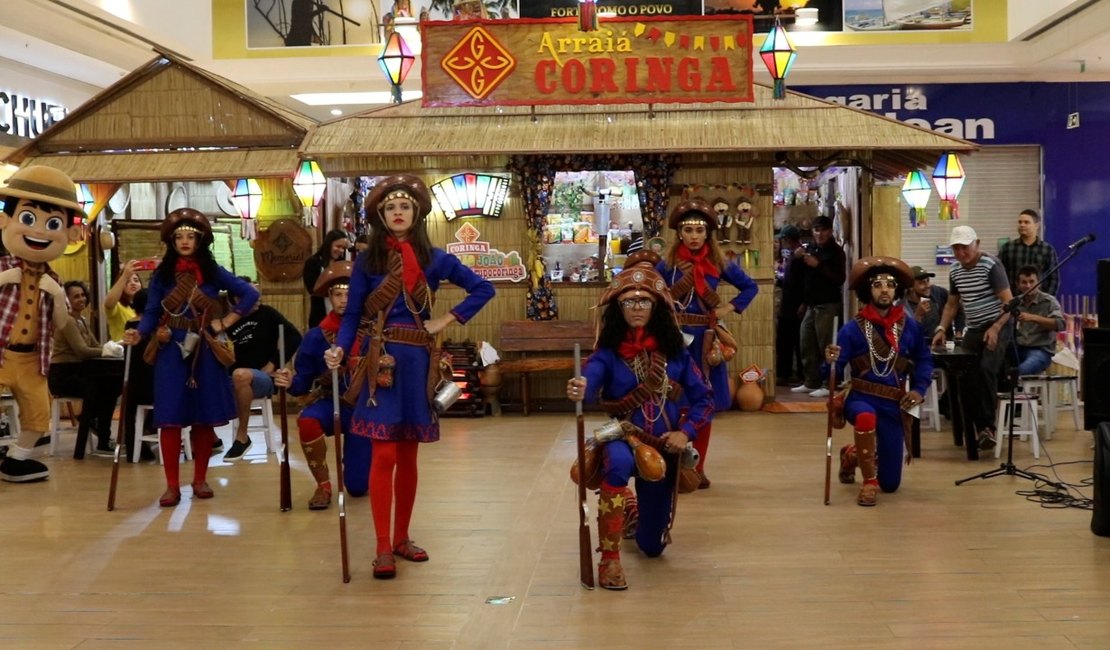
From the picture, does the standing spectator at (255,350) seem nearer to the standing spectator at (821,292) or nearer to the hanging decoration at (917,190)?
the standing spectator at (821,292)

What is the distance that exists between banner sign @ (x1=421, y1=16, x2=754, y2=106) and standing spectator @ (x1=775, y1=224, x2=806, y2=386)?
3.17 metres

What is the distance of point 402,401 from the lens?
516cm

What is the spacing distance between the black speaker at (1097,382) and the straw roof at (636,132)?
13.0 ft

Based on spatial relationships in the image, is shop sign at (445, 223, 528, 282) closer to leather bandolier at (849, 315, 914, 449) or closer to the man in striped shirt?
the man in striped shirt

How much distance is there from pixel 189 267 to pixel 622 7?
882 cm

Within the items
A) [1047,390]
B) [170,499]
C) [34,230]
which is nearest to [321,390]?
[170,499]

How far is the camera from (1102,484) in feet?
18.8

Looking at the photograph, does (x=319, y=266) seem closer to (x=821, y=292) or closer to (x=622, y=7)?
(x=821, y=292)

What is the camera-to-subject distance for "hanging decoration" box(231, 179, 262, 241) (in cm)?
1066

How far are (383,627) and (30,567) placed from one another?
2080 millimetres

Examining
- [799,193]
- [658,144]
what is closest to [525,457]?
[658,144]

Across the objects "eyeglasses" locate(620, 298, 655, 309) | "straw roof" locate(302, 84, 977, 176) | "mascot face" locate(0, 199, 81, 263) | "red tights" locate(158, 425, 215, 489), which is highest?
"straw roof" locate(302, 84, 977, 176)

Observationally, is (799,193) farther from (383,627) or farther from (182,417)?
(383,627)

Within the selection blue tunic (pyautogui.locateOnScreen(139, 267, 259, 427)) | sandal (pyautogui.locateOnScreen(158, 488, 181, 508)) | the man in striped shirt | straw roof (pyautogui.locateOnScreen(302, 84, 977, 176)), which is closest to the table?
the man in striped shirt
